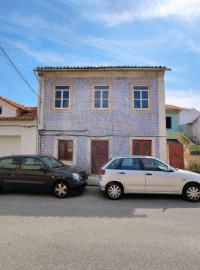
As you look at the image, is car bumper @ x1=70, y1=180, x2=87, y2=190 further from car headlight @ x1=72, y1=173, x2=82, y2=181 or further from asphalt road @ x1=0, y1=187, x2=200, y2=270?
asphalt road @ x1=0, y1=187, x2=200, y2=270

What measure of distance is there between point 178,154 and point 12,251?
44.2 ft

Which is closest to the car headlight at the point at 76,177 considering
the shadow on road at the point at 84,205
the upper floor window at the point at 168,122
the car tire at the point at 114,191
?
the shadow on road at the point at 84,205

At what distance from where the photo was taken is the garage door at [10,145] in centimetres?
1314

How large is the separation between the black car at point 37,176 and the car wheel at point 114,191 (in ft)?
3.99

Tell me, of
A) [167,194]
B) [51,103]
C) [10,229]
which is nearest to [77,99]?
[51,103]

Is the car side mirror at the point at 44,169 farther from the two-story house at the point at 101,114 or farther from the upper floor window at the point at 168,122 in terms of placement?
the upper floor window at the point at 168,122

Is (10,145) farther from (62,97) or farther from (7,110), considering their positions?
(62,97)

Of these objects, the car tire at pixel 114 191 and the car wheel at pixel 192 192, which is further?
the car tire at pixel 114 191

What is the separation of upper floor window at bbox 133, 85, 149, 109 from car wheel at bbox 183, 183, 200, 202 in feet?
21.1

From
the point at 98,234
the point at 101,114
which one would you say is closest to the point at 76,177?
the point at 98,234

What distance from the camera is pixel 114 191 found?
7.59 metres

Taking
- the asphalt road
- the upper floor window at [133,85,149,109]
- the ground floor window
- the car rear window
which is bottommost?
the asphalt road

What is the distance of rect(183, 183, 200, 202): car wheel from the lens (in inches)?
286

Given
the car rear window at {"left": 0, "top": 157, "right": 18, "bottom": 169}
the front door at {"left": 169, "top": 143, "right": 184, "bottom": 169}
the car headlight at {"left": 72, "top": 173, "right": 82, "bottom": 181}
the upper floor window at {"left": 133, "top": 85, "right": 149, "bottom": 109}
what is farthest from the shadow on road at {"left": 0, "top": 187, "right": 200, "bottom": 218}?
the front door at {"left": 169, "top": 143, "right": 184, "bottom": 169}
